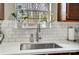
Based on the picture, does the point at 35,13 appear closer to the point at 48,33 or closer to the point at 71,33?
the point at 48,33

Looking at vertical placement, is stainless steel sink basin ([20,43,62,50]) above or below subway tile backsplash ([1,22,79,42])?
below

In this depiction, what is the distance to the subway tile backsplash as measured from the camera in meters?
1.57

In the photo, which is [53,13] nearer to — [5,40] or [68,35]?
[68,35]

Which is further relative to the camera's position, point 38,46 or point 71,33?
point 71,33

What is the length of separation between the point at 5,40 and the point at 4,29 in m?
0.11

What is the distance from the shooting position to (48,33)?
5.34ft

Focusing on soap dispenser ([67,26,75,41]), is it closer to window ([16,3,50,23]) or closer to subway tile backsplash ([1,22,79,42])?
subway tile backsplash ([1,22,79,42])

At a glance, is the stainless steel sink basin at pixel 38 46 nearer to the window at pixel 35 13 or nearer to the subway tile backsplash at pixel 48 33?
the subway tile backsplash at pixel 48 33

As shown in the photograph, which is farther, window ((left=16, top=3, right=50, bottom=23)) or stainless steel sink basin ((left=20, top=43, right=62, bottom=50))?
window ((left=16, top=3, right=50, bottom=23))

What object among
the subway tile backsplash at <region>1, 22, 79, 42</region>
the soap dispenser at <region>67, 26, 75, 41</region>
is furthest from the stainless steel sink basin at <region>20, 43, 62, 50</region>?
the soap dispenser at <region>67, 26, 75, 41</region>

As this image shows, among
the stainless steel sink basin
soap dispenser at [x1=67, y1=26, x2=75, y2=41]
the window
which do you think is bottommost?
the stainless steel sink basin

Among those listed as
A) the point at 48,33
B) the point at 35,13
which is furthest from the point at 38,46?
the point at 35,13

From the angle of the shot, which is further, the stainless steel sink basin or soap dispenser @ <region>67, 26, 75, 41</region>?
soap dispenser @ <region>67, 26, 75, 41</region>
